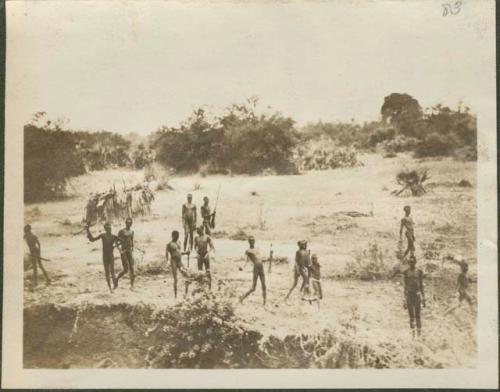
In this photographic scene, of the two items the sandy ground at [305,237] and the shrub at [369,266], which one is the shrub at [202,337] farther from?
the shrub at [369,266]

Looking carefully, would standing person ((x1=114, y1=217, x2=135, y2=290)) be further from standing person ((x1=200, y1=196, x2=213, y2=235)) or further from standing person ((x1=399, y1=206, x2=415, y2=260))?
standing person ((x1=399, y1=206, x2=415, y2=260))

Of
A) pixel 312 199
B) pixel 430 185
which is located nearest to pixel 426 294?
pixel 430 185

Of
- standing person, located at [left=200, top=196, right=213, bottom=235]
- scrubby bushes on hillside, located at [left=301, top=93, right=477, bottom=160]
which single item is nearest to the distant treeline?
scrubby bushes on hillside, located at [left=301, top=93, right=477, bottom=160]

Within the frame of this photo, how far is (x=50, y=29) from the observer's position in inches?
123

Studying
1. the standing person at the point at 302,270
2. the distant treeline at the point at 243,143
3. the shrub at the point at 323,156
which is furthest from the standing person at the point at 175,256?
the shrub at the point at 323,156

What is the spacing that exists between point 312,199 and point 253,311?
668 mm

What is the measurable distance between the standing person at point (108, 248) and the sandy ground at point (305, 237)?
3 centimetres

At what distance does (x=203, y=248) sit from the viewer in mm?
3104

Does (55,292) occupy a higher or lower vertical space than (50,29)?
lower

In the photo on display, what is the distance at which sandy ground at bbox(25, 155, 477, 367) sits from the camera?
3061mm

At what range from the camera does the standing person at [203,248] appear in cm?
309

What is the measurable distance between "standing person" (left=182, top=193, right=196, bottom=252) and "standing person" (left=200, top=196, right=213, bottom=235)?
0.05 meters

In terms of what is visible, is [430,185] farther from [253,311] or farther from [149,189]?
[149,189]

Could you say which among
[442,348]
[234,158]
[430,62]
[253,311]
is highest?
[430,62]
